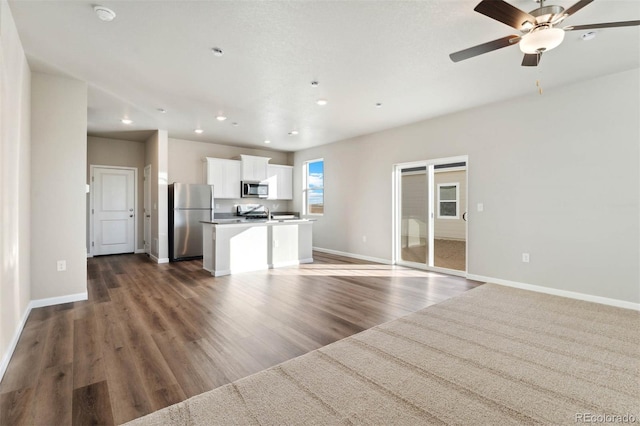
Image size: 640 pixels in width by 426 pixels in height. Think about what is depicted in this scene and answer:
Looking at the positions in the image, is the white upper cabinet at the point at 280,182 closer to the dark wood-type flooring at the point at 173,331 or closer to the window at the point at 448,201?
the dark wood-type flooring at the point at 173,331

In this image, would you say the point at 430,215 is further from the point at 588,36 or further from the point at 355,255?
the point at 588,36

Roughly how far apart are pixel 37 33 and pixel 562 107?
19.3 ft

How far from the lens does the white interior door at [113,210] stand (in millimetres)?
6863

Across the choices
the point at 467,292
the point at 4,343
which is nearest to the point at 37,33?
the point at 4,343

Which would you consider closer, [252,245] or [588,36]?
[588,36]

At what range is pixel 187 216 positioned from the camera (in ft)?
21.4

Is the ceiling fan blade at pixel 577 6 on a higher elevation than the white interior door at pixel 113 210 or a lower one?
higher

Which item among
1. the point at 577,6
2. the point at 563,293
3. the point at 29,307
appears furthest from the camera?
the point at 563,293

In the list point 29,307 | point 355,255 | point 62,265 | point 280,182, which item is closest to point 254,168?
point 280,182

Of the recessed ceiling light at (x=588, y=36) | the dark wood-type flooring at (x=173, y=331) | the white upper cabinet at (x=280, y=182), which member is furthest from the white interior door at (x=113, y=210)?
the recessed ceiling light at (x=588, y=36)

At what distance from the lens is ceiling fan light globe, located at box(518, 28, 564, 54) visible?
204 cm

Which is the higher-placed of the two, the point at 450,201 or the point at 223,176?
the point at 223,176

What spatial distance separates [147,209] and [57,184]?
12.3ft

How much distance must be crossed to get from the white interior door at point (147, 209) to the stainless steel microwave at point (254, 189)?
2.14m
